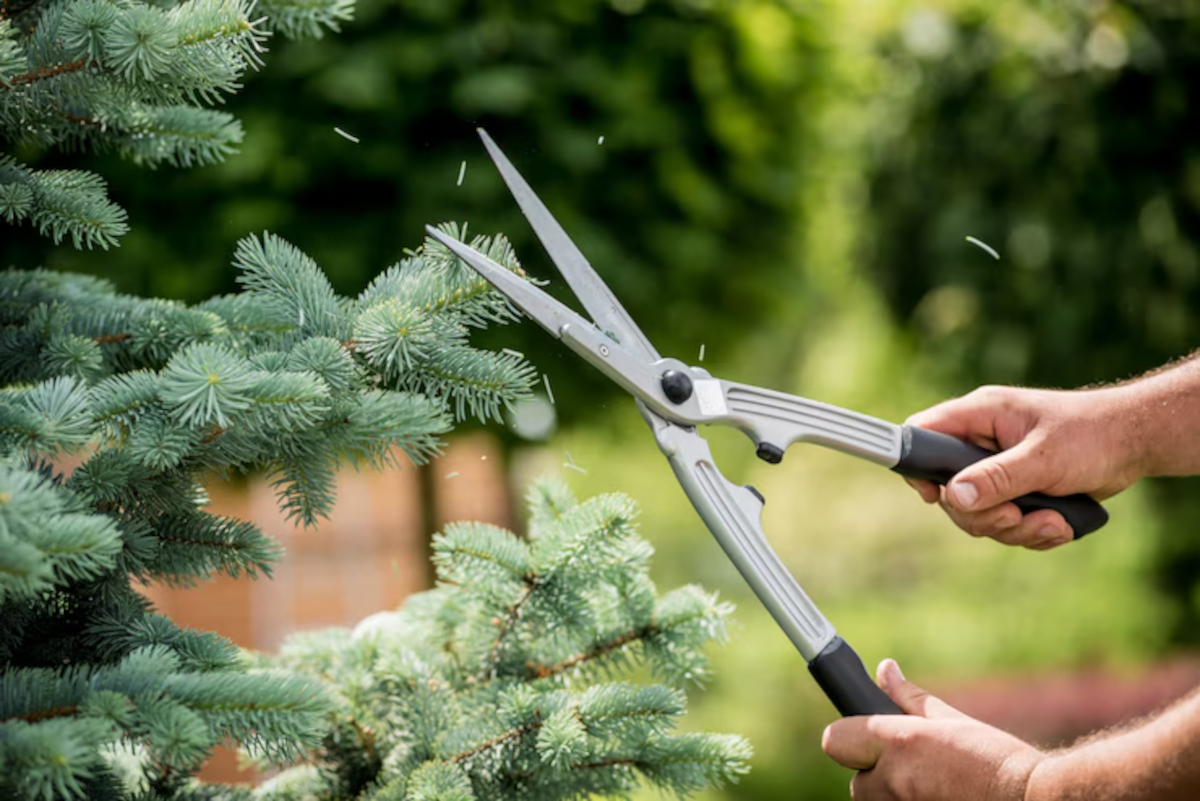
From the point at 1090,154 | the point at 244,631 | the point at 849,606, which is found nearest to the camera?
the point at 1090,154

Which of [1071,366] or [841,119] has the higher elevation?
[841,119]

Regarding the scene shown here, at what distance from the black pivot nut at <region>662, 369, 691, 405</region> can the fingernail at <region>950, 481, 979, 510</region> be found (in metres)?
0.28

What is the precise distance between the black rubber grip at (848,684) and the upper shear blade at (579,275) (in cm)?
32

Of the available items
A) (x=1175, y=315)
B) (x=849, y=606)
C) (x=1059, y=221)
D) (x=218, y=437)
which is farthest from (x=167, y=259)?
(x=849, y=606)

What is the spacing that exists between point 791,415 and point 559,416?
1310mm

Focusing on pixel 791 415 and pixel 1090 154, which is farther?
pixel 1090 154

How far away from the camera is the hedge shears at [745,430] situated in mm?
980

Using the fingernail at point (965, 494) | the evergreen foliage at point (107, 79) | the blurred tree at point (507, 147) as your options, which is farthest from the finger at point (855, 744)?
the blurred tree at point (507, 147)

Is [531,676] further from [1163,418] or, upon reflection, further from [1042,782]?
[1163,418]

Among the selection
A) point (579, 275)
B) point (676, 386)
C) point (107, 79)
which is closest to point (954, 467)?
point (676, 386)

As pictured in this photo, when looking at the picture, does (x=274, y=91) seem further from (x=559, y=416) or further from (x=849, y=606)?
(x=849, y=606)

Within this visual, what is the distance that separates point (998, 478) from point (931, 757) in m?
0.30

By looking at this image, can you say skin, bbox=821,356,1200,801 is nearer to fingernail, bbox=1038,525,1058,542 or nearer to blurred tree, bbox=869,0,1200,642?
fingernail, bbox=1038,525,1058,542

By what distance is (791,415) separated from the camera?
1.08m
